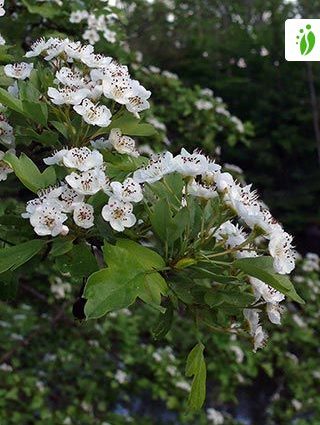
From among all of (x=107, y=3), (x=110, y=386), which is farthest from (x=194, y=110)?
(x=110, y=386)

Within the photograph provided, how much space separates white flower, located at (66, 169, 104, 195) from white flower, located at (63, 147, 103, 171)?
19mm

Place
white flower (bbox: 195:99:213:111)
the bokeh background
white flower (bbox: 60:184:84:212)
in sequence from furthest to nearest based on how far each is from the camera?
white flower (bbox: 195:99:213:111)
the bokeh background
white flower (bbox: 60:184:84:212)

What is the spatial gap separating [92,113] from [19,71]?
18cm

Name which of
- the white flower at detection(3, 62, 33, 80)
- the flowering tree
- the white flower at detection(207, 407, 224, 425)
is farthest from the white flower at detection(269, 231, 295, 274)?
the white flower at detection(207, 407, 224, 425)

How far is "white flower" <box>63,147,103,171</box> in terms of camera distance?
3.23 feet

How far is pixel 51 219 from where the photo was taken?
0.94 m

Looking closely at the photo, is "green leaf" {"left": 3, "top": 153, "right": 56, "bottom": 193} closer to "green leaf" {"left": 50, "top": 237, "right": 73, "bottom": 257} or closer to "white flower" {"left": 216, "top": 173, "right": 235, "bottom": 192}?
"green leaf" {"left": 50, "top": 237, "right": 73, "bottom": 257}

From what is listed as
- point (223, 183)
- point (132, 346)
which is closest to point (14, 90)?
point (223, 183)

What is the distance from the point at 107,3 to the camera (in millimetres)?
2373

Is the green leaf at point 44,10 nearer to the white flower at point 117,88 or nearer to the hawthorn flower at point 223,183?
the white flower at point 117,88

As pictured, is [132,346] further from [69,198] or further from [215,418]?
[69,198]

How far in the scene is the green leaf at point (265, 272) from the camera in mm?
878

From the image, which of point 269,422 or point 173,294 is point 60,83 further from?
point 269,422

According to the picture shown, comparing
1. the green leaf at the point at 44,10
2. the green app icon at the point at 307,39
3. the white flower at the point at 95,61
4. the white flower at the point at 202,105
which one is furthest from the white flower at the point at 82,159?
the green app icon at the point at 307,39
